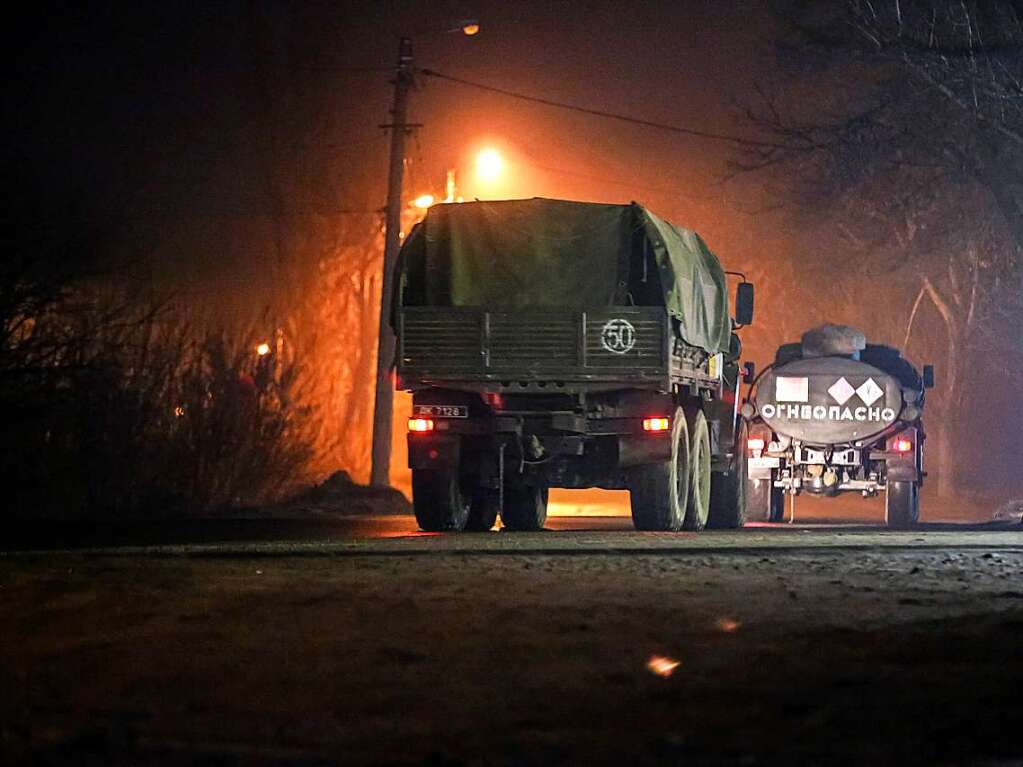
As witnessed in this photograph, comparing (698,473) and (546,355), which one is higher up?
(546,355)

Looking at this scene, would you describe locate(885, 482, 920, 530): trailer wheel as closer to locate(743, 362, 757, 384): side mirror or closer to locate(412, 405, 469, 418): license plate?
locate(743, 362, 757, 384): side mirror

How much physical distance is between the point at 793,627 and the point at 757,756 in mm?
3576

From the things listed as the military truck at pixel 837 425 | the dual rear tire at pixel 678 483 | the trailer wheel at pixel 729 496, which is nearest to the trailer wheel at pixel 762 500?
the military truck at pixel 837 425

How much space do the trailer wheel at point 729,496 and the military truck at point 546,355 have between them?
10.2ft

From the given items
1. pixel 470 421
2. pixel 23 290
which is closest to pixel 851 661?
pixel 470 421

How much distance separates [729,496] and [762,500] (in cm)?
350

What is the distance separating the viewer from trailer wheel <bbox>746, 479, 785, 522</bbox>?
2761cm

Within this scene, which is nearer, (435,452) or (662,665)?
(662,665)

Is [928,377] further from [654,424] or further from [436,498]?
[436,498]

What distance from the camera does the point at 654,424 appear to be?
19.3 m

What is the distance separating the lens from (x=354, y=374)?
58094mm

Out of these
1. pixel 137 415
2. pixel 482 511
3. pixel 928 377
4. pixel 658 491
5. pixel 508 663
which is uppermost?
pixel 928 377

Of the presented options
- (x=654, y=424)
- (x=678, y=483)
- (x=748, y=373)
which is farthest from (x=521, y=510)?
(x=748, y=373)

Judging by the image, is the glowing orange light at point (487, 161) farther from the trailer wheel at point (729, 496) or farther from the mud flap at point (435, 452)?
the mud flap at point (435, 452)
